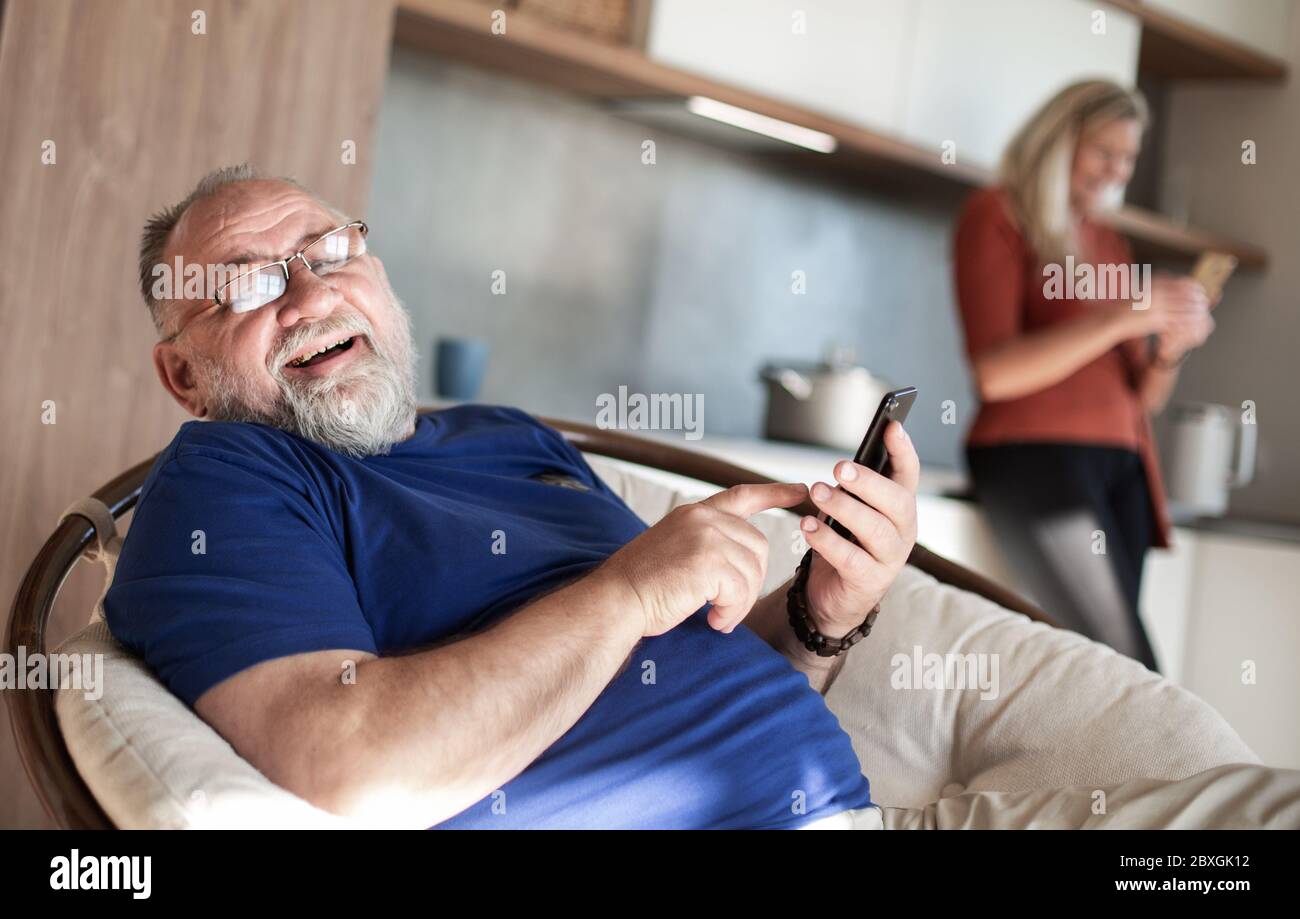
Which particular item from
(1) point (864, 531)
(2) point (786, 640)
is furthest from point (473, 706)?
(2) point (786, 640)

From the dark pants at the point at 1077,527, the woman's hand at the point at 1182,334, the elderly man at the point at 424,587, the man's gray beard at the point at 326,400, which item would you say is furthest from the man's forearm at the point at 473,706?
the woman's hand at the point at 1182,334

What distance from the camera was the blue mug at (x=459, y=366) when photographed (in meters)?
2.62

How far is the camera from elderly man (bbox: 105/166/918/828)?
88 cm

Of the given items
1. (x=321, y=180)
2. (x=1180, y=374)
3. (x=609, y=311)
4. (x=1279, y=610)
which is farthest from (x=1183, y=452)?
(x=321, y=180)

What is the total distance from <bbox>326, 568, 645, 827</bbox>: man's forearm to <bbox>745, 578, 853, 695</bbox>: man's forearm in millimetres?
393

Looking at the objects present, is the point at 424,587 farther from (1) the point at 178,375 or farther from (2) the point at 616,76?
(2) the point at 616,76

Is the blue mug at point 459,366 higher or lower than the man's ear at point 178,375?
higher

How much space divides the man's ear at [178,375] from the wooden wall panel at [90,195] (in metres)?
0.69

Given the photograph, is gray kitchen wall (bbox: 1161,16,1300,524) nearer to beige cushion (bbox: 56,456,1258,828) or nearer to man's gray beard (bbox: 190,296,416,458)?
beige cushion (bbox: 56,456,1258,828)

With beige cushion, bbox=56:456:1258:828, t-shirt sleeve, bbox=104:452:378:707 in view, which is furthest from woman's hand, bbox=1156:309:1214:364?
t-shirt sleeve, bbox=104:452:378:707

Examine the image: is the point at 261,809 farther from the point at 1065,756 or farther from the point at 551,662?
the point at 1065,756

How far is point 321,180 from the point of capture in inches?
87.5

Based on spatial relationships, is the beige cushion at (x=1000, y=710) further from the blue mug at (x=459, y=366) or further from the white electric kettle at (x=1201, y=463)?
the white electric kettle at (x=1201, y=463)
